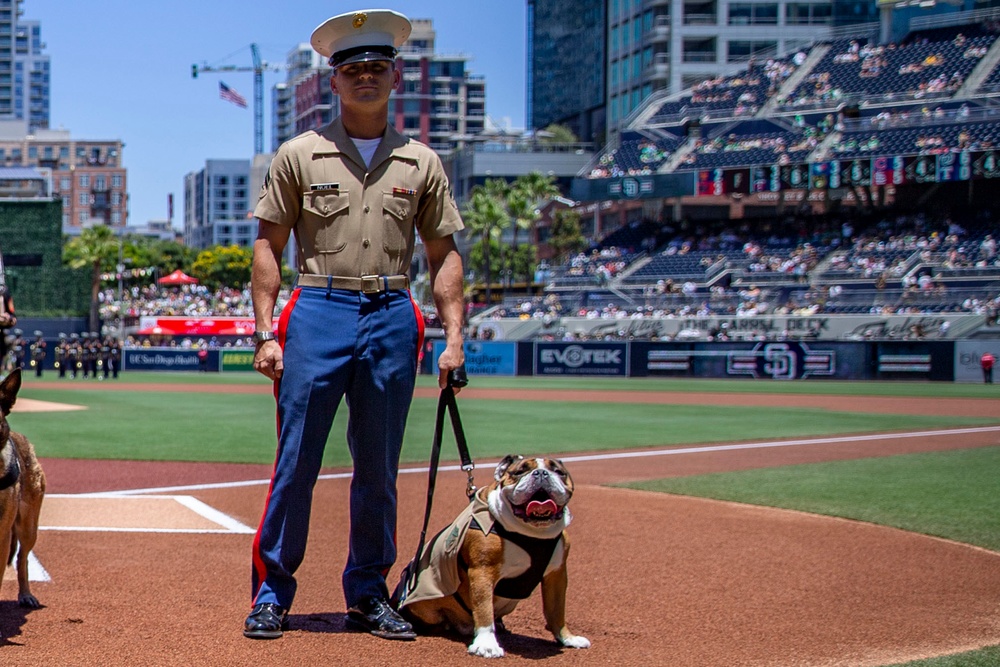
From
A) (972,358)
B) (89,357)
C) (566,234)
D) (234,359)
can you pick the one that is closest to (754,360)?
(972,358)

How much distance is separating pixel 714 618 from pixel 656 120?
196ft

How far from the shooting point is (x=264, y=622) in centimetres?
458

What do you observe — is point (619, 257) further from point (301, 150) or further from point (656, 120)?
point (301, 150)

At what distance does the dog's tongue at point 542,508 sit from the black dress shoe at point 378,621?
2.76 ft

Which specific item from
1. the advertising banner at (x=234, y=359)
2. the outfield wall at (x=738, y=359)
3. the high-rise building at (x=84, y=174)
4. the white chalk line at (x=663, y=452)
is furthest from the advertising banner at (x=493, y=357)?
the high-rise building at (x=84, y=174)

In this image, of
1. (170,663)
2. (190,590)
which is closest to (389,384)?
(170,663)

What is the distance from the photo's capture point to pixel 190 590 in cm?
570

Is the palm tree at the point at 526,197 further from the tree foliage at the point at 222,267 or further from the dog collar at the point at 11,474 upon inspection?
the dog collar at the point at 11,474

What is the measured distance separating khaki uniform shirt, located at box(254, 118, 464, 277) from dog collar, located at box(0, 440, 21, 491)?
4.55 ft

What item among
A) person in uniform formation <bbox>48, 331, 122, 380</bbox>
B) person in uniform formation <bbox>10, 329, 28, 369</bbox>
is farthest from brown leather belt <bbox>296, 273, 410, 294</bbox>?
person in uniform formation <bbox>48, 331, 122, 380</bbox>

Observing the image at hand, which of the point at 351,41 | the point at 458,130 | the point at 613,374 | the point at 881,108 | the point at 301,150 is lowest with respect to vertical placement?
the point at 613,374

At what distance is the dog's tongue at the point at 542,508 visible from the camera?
168 inches

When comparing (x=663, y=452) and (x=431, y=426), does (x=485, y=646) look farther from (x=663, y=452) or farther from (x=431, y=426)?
(x=431, y=426)

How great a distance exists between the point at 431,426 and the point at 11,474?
14.7 metres
